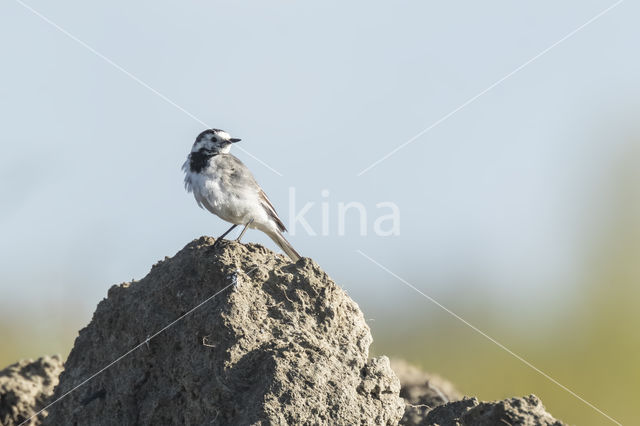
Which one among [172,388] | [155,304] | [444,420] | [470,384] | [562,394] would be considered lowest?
[562,394]

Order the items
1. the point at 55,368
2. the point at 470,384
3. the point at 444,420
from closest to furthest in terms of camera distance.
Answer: the point at 444,420 < the point at 55,368 < the point at 470,384

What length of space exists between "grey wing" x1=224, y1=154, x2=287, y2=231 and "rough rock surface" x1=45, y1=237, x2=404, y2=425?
2103mm

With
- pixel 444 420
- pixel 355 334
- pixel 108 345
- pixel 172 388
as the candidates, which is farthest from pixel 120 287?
pixel 444 420

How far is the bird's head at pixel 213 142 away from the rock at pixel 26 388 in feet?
8.34

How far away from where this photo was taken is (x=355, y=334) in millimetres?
5746

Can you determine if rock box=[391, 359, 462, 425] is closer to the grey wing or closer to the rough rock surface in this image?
the rough rock surface

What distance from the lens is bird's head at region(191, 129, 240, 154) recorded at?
28.9 feet

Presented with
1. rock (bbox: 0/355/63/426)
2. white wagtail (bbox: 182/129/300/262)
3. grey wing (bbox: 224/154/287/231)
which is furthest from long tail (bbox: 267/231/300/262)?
rock (bbox: 0/355/63/426)

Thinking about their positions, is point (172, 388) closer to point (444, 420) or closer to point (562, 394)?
point (444, 420)

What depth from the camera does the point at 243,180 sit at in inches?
332

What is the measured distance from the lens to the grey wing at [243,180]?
8.36 metres

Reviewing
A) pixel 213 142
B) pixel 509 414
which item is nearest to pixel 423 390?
pixel 509 414

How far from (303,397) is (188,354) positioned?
3.09 ft

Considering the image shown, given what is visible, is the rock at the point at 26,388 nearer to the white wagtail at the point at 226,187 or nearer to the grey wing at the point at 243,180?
the white wagtail at the point at 226,187
